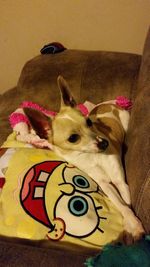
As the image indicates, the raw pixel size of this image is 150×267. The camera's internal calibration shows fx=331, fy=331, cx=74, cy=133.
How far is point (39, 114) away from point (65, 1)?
96 centimetres

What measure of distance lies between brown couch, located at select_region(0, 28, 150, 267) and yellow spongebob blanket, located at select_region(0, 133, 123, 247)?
5 centimetres

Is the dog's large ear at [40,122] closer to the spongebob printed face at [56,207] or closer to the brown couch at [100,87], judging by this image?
the spongebob printed face at [56,207]

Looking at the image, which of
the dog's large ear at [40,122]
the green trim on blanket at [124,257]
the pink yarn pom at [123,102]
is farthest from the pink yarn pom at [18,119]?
the green trim on blanket at [124,257]

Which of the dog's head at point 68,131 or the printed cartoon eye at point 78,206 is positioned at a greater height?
the dog's head at point 68,131

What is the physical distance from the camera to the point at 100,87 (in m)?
1.79

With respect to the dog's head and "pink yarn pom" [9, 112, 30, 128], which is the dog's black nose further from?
"pink yarn pom" [9, 112, 30, 128]

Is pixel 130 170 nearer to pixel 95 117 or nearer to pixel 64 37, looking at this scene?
pixel 95 117

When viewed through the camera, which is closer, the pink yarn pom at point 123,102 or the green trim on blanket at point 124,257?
the green trim on blanket at point 124,257

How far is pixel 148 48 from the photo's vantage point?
4.93 ft

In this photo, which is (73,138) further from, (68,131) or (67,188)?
(67,188)

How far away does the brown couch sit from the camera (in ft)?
3.65

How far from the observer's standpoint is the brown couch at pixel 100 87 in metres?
1.11

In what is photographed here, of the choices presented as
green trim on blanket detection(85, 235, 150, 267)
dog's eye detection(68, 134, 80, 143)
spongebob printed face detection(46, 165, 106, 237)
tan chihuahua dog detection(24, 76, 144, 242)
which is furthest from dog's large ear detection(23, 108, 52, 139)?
green trim on blanket detection(85, 235, 150, 267)

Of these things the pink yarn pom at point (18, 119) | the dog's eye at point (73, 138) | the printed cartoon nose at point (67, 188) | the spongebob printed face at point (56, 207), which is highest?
the dog's eye at point (73, 138)
